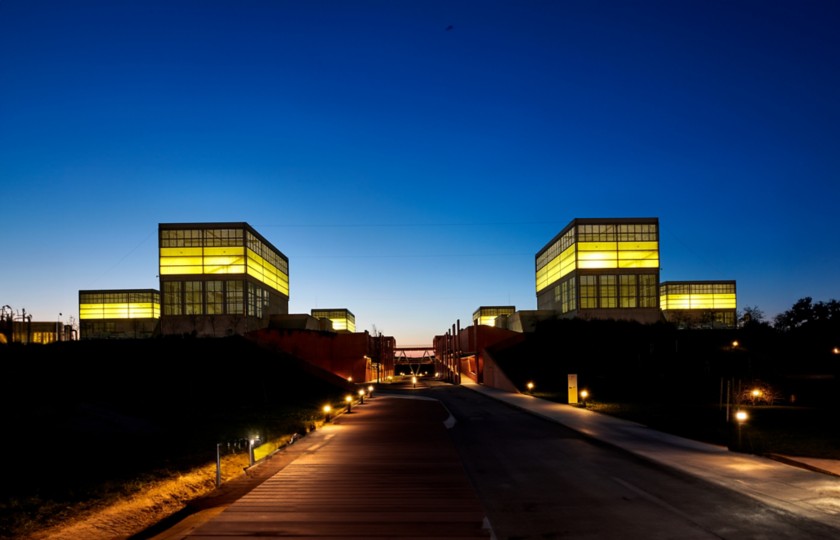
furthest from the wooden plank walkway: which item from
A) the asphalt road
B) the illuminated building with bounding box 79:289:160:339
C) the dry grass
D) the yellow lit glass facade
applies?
the yellow lit glass facade

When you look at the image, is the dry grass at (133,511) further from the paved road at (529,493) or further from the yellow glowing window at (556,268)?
the yellow glowing window at (556,268)

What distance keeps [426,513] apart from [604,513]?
3.23m

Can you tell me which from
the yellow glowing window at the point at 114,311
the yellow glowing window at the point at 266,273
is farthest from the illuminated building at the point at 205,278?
the yellow glowing window at the point at 114,311

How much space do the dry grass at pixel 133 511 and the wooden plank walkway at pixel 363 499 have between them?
8.76ft

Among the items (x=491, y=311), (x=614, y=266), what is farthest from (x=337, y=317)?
(x=614, y=266)

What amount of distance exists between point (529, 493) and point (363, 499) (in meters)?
3.55

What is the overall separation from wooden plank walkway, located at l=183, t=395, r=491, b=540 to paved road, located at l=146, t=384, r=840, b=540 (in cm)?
3

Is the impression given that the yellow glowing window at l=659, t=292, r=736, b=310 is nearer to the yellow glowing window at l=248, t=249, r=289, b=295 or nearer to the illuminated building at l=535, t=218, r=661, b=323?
the illuminated building at l=535, t=218, r=661, b=323

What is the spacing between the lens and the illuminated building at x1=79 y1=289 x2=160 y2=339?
108 m

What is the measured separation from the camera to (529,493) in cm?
Answer: 1328

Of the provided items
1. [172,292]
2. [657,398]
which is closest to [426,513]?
[657,398]

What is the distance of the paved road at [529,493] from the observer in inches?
388

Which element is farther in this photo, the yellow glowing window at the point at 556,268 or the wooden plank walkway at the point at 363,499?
the yellow glowing window at the point at 556,268

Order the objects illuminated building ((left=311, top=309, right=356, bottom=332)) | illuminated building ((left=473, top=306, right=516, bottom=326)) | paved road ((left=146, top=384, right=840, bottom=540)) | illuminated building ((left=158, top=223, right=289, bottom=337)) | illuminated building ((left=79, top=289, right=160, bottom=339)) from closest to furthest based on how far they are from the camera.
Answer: paved road ((left=146, top=384, right=840, bottom=540)) → illuminated building ((left=158, top=223, right=289, bottom=337)) → illuminated building ((left=79, top=289, right=160, bottom=339)) → illuminated building ((left=473, top=306, right=516, bottom=326)) → illuminated building ((left=311, top=309, right=356, bottom=332))
